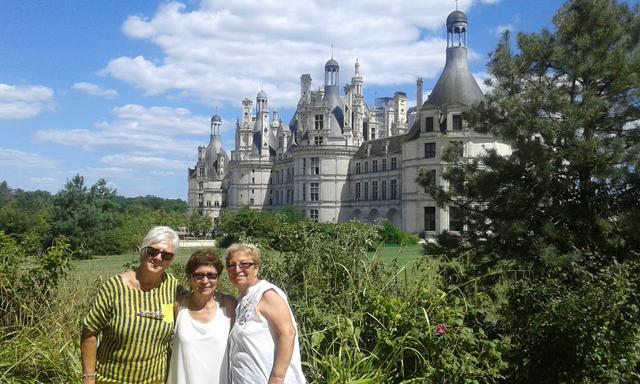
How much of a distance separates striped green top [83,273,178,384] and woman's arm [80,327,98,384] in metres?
0.04

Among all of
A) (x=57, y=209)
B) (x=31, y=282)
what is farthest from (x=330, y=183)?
(x=31, y=282)

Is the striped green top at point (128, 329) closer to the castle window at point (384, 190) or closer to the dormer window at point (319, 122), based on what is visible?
the castle window at point (384, 190)

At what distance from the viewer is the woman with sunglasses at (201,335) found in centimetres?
319

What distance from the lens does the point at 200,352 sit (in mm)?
3201

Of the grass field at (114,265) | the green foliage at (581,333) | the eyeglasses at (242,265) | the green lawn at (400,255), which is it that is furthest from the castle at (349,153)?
the eyeglasses at (242,265)

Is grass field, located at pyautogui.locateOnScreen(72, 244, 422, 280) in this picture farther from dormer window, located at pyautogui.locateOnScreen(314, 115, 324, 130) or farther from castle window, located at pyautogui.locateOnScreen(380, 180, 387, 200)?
dormer window, located at pyautogui.locateOnScreen(314, 115, 324, 130)

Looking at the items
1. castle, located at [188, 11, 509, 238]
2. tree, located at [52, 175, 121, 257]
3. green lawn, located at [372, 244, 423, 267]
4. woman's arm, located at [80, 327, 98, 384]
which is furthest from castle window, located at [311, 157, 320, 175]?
woman's arm, located at [80, 327, 98, 384]

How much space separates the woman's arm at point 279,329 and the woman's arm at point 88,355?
3.10 ft

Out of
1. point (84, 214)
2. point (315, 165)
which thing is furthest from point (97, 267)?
point (315, 165)

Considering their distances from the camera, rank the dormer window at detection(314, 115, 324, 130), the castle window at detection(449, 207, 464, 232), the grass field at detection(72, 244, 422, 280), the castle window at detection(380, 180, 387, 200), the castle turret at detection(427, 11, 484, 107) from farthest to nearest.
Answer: the dormer window at detection(314, 115, 324, 130), the castle window at detection(380, 180, 387, 200), the castle turret at detection(427, 11, 484, 107), the castle window at detection(449, 207, 464, 232), the grass field at detection(72, 244, 422, 280)

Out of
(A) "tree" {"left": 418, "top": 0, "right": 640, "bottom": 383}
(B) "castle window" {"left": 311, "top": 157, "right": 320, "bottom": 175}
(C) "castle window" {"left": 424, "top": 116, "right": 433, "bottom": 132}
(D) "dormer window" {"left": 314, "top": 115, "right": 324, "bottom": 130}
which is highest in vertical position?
(D) "dormer window" {"left": 314, "top": 115, "right": 324, "bottom": 130}

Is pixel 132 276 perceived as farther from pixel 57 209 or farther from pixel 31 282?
pixel 57 209

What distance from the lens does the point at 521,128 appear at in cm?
769

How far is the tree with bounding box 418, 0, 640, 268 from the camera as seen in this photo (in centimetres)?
724
